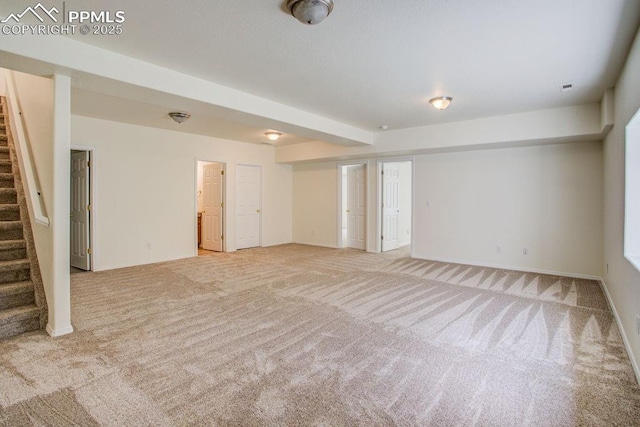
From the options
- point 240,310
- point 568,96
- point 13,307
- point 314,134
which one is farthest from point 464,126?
point 13,307

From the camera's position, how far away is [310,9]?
2135 mm

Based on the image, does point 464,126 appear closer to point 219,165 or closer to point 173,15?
point 173,15

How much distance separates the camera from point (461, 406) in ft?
6.42

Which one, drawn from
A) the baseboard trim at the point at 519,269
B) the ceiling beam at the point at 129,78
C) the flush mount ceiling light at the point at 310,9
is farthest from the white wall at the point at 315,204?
the flush mount ceiling light at the point at 310,9

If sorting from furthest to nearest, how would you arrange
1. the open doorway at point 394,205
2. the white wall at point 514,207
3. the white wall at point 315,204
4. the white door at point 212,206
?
the white wall at point 315,204
the white door at point 212,206
the open doorway at point 394,205
the white wall at point 514,207

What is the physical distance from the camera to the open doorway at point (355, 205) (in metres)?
7.73

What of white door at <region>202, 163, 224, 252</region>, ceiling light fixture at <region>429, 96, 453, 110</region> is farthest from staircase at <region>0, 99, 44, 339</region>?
ceiling light fixture at <region>429, 96, 453, 110</region>

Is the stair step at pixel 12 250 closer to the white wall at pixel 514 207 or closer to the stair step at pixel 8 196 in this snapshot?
the stair step at pixel 8 196

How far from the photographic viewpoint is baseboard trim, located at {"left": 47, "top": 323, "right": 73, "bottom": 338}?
287 centimetres

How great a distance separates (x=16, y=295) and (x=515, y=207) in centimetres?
669

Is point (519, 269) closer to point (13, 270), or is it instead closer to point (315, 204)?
point (315, 204)

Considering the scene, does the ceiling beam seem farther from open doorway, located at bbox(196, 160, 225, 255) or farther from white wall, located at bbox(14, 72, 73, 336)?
open doorway, located at bbox(196, 160, 225, 255)

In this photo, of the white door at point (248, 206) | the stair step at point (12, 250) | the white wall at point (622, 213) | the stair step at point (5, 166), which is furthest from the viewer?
the white door at point (248, 206)

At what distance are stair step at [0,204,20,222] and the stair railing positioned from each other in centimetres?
25
